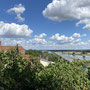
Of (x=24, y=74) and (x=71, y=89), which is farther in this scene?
(x=24, y=74)

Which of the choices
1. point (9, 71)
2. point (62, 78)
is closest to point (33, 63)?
point (9, 71)

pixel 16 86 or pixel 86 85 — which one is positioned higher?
pixel 86 85

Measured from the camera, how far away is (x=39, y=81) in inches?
414

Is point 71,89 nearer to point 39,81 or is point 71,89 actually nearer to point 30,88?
point 39,81

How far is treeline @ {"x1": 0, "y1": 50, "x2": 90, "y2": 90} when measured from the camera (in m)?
9.43

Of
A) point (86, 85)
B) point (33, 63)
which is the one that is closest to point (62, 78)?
point (86, 85)

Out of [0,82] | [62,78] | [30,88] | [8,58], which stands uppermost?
[8,58]

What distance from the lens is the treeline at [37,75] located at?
943cm

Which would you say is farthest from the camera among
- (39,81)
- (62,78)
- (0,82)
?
(0,82)

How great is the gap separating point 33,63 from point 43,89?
300cm

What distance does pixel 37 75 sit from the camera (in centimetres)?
1070

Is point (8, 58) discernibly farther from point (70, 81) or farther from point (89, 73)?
point (89, 73)

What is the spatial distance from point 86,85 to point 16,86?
21.5 ft

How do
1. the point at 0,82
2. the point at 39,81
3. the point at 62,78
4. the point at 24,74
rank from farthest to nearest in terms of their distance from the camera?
the point at 24,74
the point at 0,82
the point at 39,81
the point at 62,78
